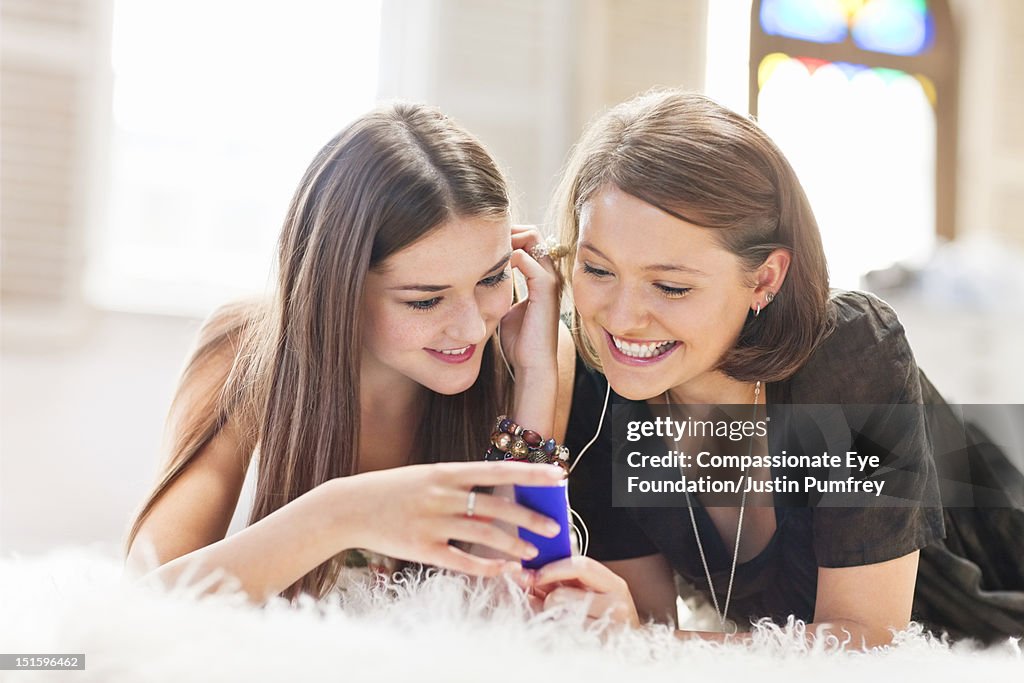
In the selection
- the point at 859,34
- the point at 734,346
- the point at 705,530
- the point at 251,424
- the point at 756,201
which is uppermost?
the point at 859,34

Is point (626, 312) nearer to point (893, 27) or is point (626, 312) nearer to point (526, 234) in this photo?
point (526, 234)

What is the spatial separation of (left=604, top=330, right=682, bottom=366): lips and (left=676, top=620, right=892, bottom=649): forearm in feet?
0.85

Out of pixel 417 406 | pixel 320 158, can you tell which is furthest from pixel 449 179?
pixel 417 406

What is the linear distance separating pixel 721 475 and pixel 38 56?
2.29m

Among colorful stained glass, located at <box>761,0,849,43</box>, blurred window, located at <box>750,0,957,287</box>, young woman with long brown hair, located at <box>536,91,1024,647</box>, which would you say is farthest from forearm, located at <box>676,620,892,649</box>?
colorful stained glass, located at <box>761,0,849,43</box>

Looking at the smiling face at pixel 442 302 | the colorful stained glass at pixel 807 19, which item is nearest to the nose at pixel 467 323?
the smiling face at pixel 442 302

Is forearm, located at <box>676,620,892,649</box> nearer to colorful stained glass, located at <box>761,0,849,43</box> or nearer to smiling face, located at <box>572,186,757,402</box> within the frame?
smiling face, located at <box>572,186,757,402</box>

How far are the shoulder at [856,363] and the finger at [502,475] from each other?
0.40m

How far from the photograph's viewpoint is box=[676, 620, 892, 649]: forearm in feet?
2.75

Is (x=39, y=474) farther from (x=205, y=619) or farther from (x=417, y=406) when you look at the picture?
(x=205, y=619)

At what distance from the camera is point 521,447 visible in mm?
901

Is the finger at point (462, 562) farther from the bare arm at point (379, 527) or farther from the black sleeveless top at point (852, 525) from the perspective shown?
the black sleeveless top at point (852, 525)

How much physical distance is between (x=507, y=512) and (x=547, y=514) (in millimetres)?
43

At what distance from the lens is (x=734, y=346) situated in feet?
3.19
